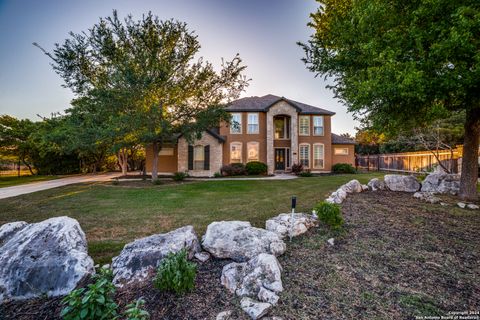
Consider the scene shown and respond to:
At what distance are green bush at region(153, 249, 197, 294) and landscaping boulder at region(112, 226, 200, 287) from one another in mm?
351

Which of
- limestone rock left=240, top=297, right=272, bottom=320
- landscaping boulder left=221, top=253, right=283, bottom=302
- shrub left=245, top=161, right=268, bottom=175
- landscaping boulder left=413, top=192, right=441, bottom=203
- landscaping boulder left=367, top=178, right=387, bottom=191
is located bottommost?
limestone rock left=240, top=297, right=272, bottom=320

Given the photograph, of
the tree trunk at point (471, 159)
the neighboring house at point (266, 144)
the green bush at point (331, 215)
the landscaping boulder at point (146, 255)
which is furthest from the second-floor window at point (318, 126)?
the landscaping boulder at point (146, 255)

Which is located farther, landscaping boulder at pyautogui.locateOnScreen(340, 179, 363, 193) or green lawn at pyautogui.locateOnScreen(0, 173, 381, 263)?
landscaping boulder at pyautogui.locateOnScreen(340, 179, 363, 193)

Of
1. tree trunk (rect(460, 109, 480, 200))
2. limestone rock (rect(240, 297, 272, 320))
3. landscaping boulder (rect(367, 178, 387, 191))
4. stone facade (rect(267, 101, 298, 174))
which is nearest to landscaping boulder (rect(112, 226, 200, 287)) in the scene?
limestone rock (rect(240, 297, 272, 320))

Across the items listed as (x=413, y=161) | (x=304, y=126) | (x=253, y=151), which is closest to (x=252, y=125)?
(x=253, y=151)

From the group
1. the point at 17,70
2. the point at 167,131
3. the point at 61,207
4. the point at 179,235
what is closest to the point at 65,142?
the point at 17,70

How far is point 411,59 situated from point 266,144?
14070 millimetres

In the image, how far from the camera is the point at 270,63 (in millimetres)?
12109

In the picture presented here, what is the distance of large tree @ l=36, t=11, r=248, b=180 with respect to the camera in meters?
11.1

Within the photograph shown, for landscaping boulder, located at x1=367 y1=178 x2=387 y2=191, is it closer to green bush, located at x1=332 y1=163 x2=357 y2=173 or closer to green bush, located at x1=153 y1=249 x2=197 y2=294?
green bush, located at x1=153 y1=249 x2=197 y2=294

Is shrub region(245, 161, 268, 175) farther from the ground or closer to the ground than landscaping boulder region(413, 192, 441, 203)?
farther from the ground

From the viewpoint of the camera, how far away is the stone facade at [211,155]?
59.1ft

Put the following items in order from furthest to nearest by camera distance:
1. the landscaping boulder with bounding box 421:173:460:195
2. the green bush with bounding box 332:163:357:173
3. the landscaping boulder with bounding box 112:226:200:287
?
1. the green bush with bounding box 332:163:357:173
2. the landscaping boulder with bounding box 421:173:460:195
3. the landscaping boulder with bounding box 112:226:200:287

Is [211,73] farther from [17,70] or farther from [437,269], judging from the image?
[437,269]
